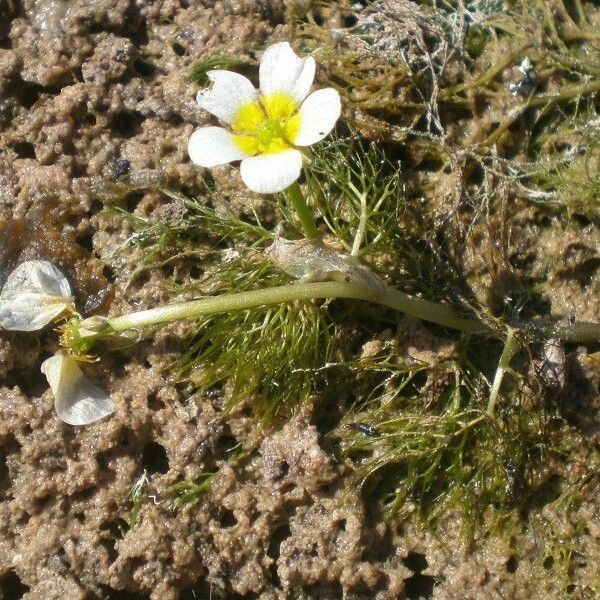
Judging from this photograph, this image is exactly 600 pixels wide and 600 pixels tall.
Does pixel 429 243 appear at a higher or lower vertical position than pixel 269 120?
lower

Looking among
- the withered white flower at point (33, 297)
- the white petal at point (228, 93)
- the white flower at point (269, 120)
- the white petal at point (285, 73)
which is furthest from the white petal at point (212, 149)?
the withered white flower at point (33, 297)

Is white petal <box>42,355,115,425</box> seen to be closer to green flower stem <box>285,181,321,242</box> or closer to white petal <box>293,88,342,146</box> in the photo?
green flower stem <box>285,181,321,242</box>

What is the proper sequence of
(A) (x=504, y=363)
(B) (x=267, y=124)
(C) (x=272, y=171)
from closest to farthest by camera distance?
(C) (x=272, y=171) → (B) (x=267, y=124) → (A) (x=504, y=363)

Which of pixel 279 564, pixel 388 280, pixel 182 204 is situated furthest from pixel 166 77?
pixel 279 564

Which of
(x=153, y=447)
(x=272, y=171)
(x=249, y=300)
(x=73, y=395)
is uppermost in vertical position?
(x=272, y=171)

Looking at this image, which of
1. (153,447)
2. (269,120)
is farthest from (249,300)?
(153,447)

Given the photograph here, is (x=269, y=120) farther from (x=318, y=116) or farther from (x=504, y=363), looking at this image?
(x=504, y=363)

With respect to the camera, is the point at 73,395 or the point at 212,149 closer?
the point at 212,149
